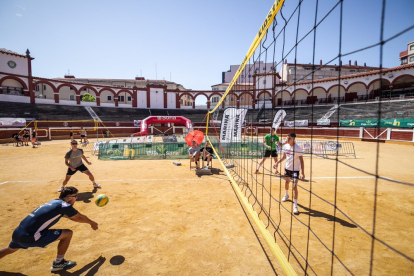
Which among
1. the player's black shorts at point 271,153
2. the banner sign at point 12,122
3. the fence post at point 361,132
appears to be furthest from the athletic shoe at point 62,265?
the fence post at point 361,132

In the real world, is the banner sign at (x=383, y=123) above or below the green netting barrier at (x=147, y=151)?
above

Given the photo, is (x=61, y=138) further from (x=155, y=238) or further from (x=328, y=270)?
(x=328, y=270)

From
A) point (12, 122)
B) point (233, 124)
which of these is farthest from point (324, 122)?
point (12, 122)

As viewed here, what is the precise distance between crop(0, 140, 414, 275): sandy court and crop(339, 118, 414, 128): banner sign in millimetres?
16196

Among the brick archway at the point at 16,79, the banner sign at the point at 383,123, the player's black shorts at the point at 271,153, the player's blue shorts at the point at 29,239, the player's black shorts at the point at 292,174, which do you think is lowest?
the player's blue shorts at the point at 29,239

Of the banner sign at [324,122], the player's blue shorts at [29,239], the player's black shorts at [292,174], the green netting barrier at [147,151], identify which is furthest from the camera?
the banner sign at [324,122]

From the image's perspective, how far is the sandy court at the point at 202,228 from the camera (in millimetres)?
3203

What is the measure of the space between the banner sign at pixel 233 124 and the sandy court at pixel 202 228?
117 inches

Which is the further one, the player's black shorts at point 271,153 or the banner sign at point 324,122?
the banner sign at point 324,122

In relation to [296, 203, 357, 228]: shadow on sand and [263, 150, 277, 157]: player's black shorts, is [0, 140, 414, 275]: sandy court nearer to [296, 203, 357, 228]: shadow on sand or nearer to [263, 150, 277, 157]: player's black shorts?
[296, 203, 357, 228]: shadow on sand

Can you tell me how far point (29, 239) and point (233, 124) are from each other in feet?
27.2

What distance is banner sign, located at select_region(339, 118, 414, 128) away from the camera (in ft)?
61.3

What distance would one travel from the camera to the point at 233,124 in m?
9.92

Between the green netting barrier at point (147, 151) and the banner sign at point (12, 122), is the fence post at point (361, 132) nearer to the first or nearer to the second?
the green netting barrier at point (147, 151)
